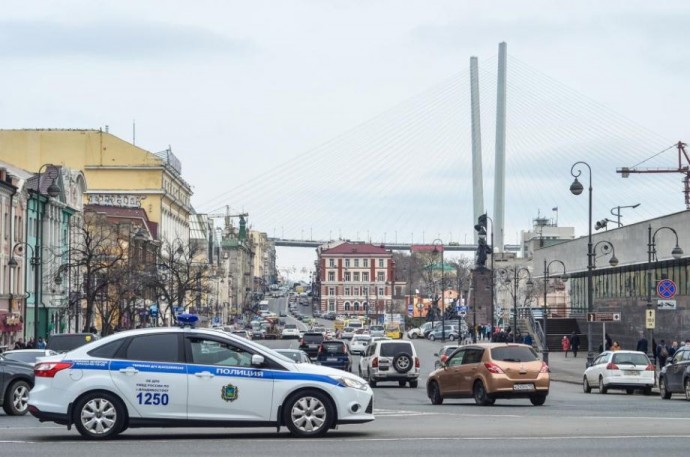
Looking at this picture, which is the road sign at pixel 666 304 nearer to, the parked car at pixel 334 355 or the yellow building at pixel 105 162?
the parked car at pixel 334 355

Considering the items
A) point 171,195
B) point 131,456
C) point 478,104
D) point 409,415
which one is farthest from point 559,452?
point 171,195

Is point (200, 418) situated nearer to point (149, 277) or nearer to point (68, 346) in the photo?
point (68, 346)

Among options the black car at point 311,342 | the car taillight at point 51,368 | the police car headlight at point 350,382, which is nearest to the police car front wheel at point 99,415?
the car taillight at point 51,368

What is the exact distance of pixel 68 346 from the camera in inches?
1603

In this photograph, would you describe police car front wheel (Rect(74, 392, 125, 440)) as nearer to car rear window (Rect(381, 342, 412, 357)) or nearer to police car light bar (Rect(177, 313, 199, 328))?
police car light bar (Rect(177, 313, 199, 328))

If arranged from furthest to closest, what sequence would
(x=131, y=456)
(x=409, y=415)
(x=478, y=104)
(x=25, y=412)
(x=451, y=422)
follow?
(x=478, y=104)
(x=25, y=412)
(x=409, y=415)
(x=451, y=422)
(x=131, y=456)

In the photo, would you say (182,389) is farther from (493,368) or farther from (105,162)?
(105,162)

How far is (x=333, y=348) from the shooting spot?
54688 mm

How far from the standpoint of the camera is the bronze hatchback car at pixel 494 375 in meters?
29.7

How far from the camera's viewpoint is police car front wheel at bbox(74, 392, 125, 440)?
18453 mm

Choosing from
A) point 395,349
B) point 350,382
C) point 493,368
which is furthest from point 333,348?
point 350,382

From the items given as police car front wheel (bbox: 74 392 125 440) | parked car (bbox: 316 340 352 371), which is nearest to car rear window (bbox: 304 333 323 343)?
parked car (bbox: 316 340 352 371)

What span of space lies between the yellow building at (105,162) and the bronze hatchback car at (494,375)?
8660cm

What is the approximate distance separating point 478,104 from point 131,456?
305 ft
